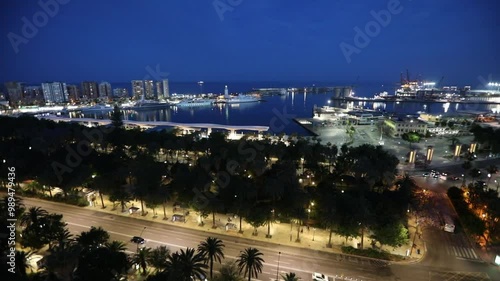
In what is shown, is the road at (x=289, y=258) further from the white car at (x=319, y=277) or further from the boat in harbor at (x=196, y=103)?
the boat in harbor at (x=196, y=103)

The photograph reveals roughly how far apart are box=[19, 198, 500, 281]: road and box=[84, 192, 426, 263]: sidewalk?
2.14 ft

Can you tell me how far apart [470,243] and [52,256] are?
30275 millimetres

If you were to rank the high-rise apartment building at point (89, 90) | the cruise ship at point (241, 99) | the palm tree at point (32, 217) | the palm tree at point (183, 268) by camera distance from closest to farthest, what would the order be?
the palm tree at point (183, 268), the palm tree at point (32, 217), the cruise ship at point (241, 99), the high-rise apartment building at point (89, 90)

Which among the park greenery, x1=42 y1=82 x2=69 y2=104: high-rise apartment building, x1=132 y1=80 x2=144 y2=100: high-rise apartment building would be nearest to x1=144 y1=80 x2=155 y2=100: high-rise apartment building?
x1=132 y1=80 x2=144 y2=100: high-rise apartment building

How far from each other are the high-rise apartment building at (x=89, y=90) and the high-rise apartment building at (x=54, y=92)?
12.3m

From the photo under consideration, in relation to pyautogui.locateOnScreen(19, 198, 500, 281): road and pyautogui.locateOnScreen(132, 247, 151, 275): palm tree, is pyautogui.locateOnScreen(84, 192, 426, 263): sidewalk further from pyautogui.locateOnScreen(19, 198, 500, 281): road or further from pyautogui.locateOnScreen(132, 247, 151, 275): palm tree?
pyautogui.locateOnScreen(132, 247, 151, 275): palm tree

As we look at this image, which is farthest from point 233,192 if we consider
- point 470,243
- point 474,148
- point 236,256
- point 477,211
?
point 474,148

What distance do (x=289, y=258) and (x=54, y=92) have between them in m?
183

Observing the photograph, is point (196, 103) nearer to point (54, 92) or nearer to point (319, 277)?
point (54, 92)

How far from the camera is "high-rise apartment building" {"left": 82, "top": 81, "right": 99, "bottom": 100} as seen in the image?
175 metres

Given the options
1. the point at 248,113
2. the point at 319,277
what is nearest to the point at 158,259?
the point at 319,277

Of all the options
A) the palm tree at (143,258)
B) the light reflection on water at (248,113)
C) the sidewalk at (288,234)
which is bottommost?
the light reflection on water at (248,113)

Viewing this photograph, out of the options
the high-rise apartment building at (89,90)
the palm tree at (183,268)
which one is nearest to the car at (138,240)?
the palm tree at (183,268)

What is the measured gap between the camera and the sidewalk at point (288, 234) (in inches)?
875
